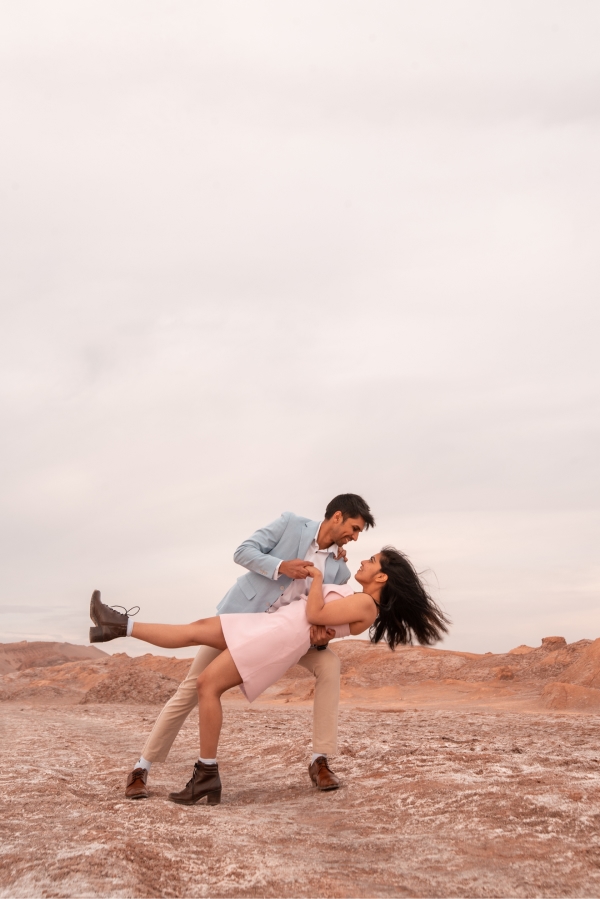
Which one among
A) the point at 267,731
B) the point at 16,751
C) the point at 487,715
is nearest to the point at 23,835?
the point at 16,751

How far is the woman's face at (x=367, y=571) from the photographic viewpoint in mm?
4840

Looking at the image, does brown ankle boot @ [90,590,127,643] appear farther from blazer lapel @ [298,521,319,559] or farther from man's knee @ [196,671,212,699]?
blazer lapel @ [298,521,319,559]

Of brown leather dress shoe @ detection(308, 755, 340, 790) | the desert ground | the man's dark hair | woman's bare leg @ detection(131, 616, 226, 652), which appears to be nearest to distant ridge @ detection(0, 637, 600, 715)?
the desert ground

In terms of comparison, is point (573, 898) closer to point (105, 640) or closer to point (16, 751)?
point (105, 640)

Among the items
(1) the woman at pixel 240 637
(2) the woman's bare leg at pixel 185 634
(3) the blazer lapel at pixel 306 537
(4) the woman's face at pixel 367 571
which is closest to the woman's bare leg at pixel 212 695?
(1) the woman at pixel 240 637

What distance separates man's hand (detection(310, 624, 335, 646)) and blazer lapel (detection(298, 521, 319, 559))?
0.53 m

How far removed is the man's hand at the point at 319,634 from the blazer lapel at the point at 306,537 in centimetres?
53

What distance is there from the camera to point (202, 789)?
4301 mm

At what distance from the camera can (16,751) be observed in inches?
295

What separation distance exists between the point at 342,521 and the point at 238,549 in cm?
67

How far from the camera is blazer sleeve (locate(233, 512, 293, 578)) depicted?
459 cm

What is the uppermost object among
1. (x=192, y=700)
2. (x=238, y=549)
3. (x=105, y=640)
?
(x=238, y=549)

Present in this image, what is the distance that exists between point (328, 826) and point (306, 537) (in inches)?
66.7

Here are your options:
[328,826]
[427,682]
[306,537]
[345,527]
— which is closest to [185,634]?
[306,537]
